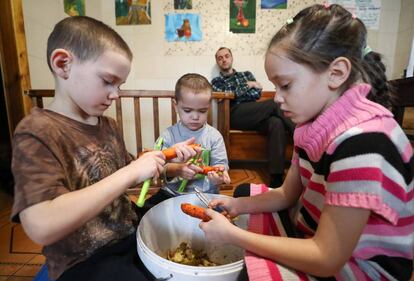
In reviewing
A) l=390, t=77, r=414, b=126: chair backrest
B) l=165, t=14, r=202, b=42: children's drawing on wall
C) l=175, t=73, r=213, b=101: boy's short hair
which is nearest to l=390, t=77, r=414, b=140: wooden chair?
l=390, t=77, r=414, b=126: chair backrest

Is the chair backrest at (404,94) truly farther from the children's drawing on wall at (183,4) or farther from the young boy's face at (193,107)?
the children's drawing on wall at (183,4)

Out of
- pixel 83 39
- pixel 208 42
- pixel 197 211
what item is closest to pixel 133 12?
pixel 208 42

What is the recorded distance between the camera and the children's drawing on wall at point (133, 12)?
→ 8.11ft

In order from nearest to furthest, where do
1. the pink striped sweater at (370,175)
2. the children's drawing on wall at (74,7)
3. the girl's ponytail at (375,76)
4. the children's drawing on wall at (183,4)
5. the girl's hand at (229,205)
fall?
1. the pink striped sweater at (370,175)
2. the girl's ponytail at (375,76)
3. the girl's hand at (229,205)
4. the children's drawing on wall at (74,7)
5. the children's drawing on wall at (183,4)

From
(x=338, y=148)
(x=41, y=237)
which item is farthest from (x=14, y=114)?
(x=338, y=148)

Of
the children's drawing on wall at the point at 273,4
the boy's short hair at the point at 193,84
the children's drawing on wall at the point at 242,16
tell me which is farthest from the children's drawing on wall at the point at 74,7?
the children's drawing on wall at the point at 273,4

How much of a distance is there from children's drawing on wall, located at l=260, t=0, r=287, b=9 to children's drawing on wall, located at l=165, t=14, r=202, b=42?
63 centimetres

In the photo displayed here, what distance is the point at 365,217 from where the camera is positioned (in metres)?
0.41

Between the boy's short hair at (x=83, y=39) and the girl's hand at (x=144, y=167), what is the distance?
0.82 feet

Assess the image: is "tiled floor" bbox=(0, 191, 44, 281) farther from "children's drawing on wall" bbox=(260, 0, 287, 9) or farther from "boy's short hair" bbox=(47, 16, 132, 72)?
"children's drawing on wall" bbox=(260, 0, 287, 9)

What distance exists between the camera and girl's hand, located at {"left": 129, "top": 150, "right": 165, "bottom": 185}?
0.52 meters

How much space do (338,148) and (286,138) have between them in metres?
1.56

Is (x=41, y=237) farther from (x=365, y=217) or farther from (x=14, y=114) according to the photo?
(x=14, y=114)

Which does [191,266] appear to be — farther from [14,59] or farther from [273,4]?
[273,4]
